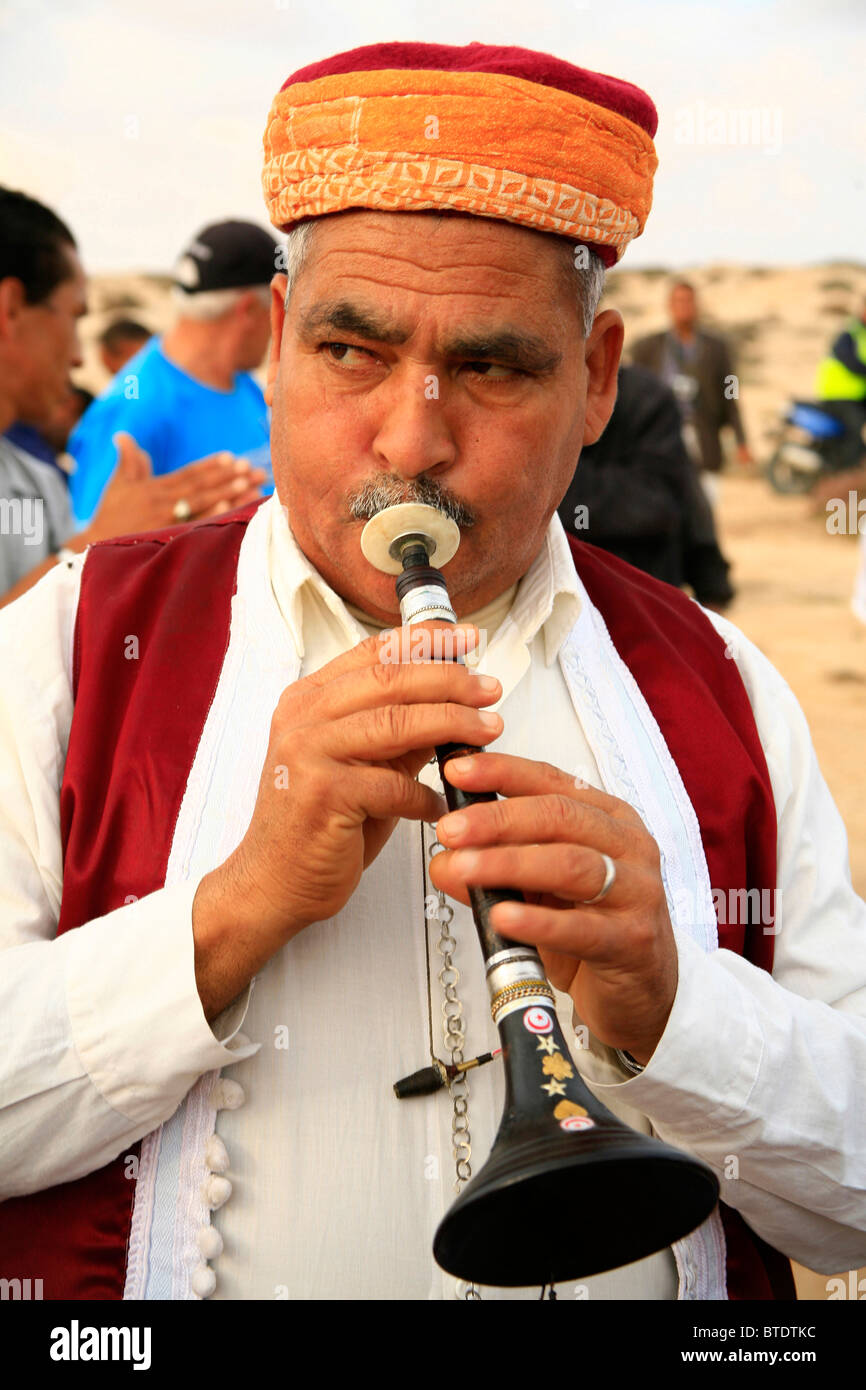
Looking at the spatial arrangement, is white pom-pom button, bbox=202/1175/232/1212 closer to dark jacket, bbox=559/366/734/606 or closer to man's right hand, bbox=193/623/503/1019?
man's right hand, bbox=193/623/503/1019

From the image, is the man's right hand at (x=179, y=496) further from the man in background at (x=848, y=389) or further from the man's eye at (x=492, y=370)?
the man in background at (x=848, y=389)

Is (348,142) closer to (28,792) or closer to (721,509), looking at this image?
(28,792)

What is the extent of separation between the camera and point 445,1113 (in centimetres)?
199

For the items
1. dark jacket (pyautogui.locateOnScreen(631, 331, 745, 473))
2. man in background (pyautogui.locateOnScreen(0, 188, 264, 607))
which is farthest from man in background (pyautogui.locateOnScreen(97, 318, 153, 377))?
dark jacket (pyautogui.locateOnScreen(631, 331, 745, 473))

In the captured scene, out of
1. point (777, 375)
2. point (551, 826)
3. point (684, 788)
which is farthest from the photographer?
point (777, 375)

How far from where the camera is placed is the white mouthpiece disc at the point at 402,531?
6.62ft

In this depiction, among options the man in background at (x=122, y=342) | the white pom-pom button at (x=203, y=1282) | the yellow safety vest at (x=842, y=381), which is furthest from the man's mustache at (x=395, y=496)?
the yellow safety vest at (x=842, y=381)

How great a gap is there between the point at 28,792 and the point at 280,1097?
57 centimetres

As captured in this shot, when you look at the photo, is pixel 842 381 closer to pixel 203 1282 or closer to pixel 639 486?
pixel 639 486

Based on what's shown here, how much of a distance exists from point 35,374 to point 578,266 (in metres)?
3.36

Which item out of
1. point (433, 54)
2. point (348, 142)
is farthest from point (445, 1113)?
point (433, 54)

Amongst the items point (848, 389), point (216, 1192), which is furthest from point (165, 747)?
point (848, 389)

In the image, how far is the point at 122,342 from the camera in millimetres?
9289

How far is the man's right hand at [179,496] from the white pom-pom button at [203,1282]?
2.57m
